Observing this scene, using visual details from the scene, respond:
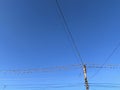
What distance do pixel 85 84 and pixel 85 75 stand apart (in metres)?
0.88

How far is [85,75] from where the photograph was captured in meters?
23.8

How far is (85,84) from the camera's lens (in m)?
23.3

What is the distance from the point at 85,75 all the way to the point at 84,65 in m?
1.10

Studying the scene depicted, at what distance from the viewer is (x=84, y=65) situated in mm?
24516

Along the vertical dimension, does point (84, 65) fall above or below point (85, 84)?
above
